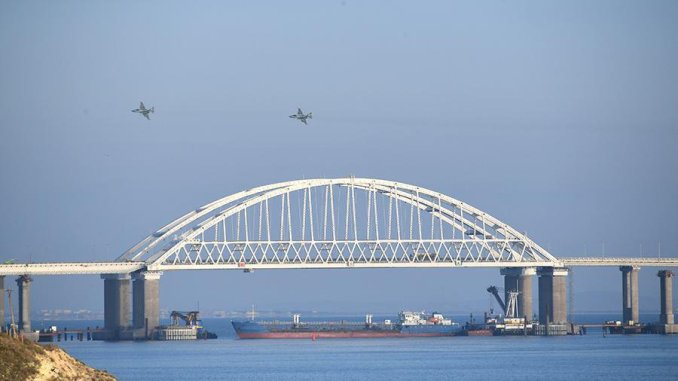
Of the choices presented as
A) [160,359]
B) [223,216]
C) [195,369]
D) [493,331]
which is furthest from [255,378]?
[493,331]

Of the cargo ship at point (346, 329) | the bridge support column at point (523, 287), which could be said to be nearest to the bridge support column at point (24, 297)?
the cargo ship at point (346, 329)

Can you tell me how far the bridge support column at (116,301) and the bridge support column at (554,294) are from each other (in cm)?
4597

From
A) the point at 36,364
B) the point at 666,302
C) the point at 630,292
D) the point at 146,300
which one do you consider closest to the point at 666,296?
the point at 666,302

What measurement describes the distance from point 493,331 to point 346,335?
16.1 metres

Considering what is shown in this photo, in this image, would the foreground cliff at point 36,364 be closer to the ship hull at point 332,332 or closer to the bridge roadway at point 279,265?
the bridge roadway at point 279,265

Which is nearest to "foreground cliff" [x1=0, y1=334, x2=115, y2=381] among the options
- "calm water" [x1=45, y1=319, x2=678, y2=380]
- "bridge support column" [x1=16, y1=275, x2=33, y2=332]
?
"calm water" [x1=45, y1=319, x2=678, y2=380]

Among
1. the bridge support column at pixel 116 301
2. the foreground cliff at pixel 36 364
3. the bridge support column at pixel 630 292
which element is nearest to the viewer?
the foreground cliff at pixel 36 364

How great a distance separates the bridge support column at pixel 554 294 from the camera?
18275 centimetres

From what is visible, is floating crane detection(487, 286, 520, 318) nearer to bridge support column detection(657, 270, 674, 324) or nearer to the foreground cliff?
bridge support column detection(657, 270, 674, 324)

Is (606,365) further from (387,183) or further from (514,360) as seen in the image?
(387,183)

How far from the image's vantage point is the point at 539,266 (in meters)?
183

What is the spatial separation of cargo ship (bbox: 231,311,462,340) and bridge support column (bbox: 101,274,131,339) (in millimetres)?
17770

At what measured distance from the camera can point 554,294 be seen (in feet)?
599

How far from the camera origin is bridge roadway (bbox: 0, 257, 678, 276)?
16250 cm
